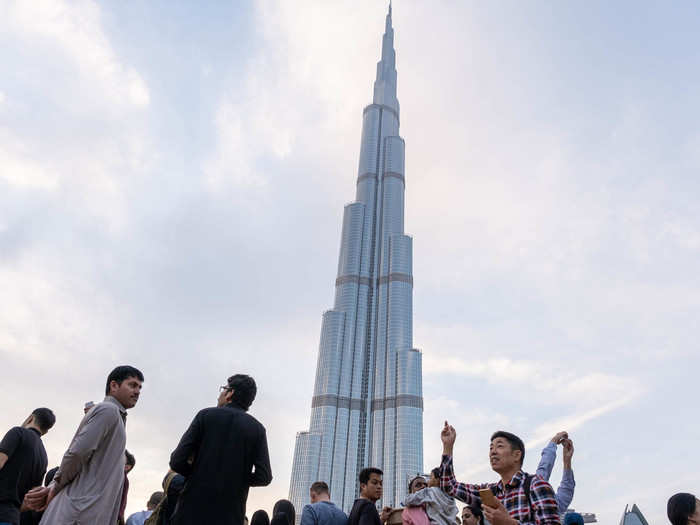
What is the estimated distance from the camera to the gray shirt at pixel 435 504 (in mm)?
5324

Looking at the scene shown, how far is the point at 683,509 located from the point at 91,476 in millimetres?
4049

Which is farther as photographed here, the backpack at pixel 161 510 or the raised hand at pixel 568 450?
the raised hand at pixel 568 450

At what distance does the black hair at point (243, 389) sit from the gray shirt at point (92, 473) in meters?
0.84

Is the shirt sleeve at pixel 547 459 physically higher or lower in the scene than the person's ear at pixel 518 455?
higher

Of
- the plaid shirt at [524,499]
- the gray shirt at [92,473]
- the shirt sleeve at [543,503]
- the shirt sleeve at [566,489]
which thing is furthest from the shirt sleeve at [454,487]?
the gray shirt at [92,473]

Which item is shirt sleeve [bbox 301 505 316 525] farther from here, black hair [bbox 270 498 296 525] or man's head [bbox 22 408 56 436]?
man's head [bbox 22 408 56 436]

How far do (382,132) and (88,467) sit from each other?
12212 centimetres

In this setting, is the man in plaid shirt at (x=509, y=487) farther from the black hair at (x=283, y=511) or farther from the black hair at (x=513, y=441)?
the black hair at (x=283, y=511)

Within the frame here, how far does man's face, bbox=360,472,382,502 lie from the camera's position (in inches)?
226

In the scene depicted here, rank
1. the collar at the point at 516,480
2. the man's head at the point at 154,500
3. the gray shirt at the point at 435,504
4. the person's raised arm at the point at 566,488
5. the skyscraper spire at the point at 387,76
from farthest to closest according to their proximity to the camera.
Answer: the skyscraper spire at the point at 387,76, the man's head at the point at 154,500, the person's raised arm at the point at 566,488, the gray shirt at the point at 435,504, the collar at the point at 516,480

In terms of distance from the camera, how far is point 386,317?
99375mm

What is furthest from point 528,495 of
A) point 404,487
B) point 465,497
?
point 404,487

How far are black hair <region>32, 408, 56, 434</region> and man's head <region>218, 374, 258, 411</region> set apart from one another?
5.61 feet

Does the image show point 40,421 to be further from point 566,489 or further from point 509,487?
point 566,489
